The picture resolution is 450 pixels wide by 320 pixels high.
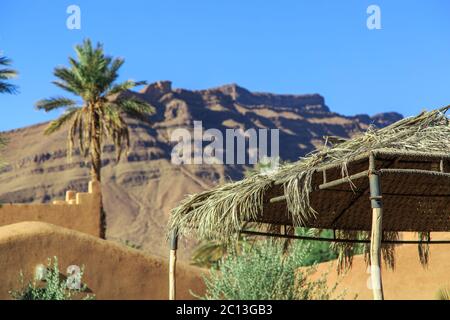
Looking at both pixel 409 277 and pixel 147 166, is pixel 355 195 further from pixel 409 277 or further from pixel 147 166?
pixel 147 166

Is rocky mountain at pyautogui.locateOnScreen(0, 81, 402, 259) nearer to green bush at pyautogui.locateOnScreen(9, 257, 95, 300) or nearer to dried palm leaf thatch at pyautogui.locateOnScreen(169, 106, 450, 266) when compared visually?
green bush at pyautogui.locateOnScreen(9, 257, 95, 300)

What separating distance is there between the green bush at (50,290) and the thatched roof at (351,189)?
4303mm

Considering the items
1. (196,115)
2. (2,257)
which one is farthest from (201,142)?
(2,257)

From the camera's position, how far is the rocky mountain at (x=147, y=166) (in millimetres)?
74419

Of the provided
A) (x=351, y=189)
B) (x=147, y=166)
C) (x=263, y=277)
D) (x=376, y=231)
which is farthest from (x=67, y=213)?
(x=147, y=166)

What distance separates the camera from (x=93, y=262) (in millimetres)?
20328

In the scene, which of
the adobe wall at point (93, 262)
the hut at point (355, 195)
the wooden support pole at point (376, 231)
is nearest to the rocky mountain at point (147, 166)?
the adobe wall at point (93, 262)

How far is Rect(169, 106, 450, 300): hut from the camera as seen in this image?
8.04 m

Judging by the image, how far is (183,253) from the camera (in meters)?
63.4

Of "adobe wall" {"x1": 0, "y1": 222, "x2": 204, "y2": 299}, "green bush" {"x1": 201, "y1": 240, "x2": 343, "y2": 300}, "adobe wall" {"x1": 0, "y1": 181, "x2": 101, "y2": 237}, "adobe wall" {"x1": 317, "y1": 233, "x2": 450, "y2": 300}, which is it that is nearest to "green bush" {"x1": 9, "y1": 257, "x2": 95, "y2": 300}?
"adobe wall" {"x1": 0, "y1": 222, "x2": 204, "y2": 299}

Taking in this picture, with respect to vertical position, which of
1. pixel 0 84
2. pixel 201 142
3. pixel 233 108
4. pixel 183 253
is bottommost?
pixel 183 253

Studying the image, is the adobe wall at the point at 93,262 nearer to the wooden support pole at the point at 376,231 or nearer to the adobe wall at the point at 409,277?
the adobe wall at the point at 409,277
